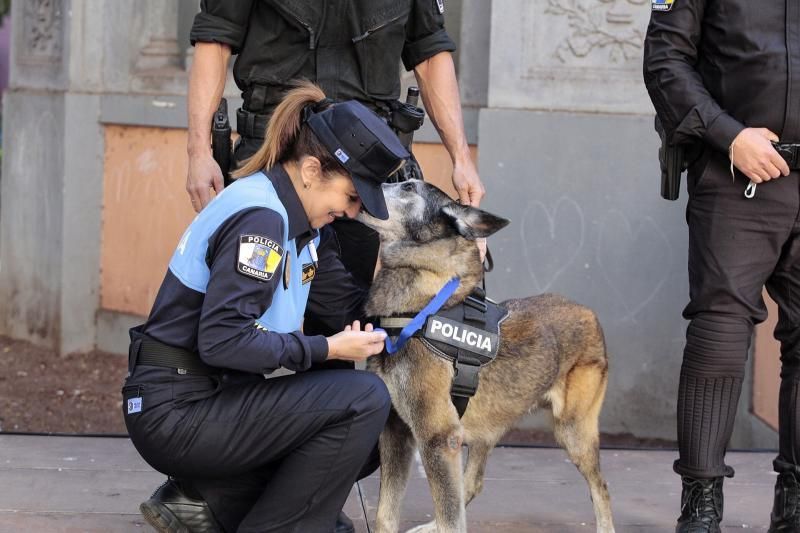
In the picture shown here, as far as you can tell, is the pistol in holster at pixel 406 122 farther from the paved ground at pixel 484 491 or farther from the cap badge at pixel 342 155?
the paved ground at pixel 484 491

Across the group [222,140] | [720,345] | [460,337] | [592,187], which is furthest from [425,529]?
[592,187]

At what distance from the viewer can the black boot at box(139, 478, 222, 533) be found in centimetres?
363

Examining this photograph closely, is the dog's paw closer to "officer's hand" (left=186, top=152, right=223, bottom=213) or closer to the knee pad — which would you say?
the knee pad

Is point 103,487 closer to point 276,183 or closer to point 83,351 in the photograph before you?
point 276,183

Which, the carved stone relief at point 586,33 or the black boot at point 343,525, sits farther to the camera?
the carved stone relief at point 586,33

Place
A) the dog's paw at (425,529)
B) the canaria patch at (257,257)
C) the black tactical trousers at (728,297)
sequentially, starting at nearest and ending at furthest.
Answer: the canaria patch at (257,257) < the black tactical trousers at (728,297) < the dog's paw at (425,529)

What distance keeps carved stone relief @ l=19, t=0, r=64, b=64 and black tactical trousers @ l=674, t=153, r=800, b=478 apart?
463 cm

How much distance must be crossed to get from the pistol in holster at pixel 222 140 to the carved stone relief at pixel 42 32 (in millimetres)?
3509

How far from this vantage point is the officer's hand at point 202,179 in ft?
13.2

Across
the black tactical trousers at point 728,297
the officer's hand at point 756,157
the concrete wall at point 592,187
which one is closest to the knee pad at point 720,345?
the black tactical trousers at point 728,297

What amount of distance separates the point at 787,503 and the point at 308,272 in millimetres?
1772

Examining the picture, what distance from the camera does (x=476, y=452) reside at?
444cm

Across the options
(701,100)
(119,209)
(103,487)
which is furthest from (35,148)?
(701,100)

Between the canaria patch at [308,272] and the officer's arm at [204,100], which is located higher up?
the officer's arm at [204,100]
